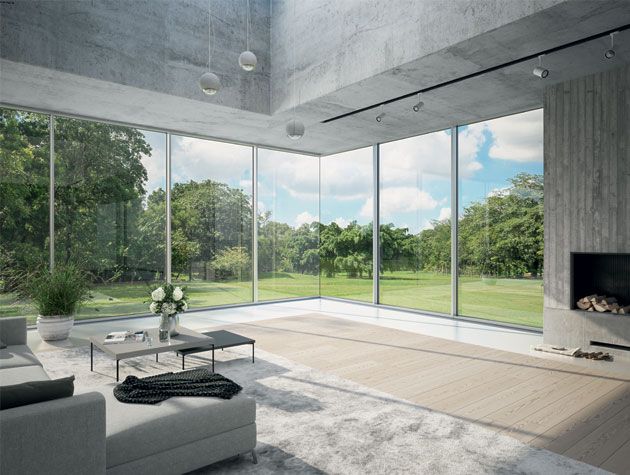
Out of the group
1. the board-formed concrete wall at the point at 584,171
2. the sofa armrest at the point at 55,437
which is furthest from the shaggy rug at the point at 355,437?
the board-formed concrete wall at the point at 584,171

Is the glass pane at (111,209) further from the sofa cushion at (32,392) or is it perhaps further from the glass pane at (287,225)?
the sofa cushion at (32,392)

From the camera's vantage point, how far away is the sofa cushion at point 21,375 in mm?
2905

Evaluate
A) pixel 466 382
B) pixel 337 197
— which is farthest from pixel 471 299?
pixel 337 197

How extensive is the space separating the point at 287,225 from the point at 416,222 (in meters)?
2.73

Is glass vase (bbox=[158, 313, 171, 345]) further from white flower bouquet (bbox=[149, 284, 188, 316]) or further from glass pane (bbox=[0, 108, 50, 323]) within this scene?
glass pane (bbox=[0, 108, 50, 323])

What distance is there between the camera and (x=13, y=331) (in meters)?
3.98

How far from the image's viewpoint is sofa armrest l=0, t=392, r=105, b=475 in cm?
181

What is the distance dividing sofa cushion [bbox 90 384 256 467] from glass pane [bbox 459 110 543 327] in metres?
4.96

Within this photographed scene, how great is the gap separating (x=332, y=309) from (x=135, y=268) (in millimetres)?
3447

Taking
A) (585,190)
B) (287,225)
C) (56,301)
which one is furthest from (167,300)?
(287,225)

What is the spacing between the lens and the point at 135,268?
718 centimetres

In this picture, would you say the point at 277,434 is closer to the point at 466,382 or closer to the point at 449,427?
the point at 449,427

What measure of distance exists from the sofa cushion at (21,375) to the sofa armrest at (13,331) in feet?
2.87

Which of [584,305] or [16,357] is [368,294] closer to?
[584,305]
